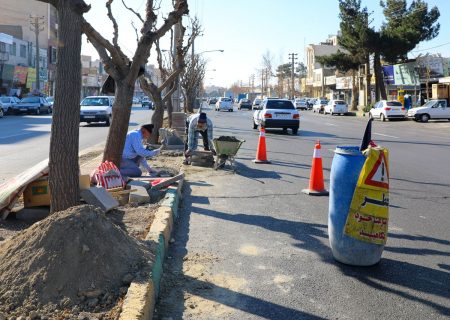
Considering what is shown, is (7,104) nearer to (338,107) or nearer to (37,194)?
(338,107)

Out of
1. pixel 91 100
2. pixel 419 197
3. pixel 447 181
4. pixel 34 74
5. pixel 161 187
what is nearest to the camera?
pixel 161 187

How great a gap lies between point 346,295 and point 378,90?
51499 mm

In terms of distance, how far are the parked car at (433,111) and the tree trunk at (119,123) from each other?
3422 cm

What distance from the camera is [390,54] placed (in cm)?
4878

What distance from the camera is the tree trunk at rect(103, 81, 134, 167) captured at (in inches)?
351

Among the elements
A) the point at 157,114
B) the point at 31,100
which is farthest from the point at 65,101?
the point at 31,100

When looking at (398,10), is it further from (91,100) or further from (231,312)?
(231,312)

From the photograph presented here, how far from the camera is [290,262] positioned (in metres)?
5.46

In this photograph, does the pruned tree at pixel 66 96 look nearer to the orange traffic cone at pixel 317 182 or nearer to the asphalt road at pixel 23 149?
the orange traffic cone at pixel 317 182

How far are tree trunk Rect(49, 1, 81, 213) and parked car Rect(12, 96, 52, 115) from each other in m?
40.0

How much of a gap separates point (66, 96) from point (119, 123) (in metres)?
3.48

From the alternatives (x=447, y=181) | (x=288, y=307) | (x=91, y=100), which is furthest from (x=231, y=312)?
(x=91, y=100)

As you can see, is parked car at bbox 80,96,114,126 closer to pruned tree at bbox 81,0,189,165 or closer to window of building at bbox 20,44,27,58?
pruned tree at bbox 81,0,189,165

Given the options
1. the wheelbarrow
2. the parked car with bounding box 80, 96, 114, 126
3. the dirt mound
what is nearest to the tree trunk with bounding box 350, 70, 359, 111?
the parked car with bounding box 80, 96, 114, 126
